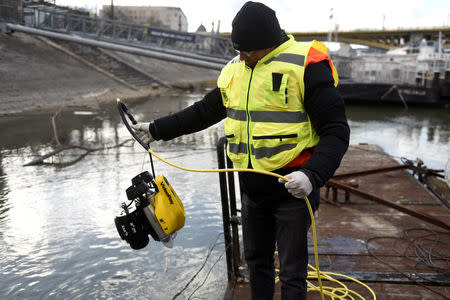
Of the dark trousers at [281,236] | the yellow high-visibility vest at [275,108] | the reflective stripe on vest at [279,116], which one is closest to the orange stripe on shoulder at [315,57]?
the yellow high-visibility vest at [275,108]

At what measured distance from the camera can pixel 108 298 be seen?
12.1 feet

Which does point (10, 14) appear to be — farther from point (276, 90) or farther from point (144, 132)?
point (276, 90)

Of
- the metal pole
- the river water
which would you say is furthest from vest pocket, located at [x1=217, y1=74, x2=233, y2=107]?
the river water

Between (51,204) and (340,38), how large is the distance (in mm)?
76246

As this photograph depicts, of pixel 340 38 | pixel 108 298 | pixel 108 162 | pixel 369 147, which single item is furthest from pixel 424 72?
pixel 340 38

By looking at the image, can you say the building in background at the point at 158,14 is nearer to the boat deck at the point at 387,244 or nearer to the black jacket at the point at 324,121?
the boat deck at the point at 387,244

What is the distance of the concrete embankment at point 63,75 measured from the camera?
711 inches

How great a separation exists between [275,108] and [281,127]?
4.3 inches

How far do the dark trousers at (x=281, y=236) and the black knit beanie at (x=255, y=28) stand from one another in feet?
2.59

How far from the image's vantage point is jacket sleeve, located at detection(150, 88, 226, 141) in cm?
257

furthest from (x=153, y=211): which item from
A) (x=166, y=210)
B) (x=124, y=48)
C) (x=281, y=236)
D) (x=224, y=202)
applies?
(x=124, y=48)

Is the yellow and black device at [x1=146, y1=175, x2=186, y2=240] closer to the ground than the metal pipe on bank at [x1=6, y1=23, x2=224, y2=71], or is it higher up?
closer to the ground

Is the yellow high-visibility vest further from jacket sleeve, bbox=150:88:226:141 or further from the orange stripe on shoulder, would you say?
jacket sleeve, bbox=150:88:226:141

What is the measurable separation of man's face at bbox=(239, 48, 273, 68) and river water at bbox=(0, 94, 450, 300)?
2.29 m
